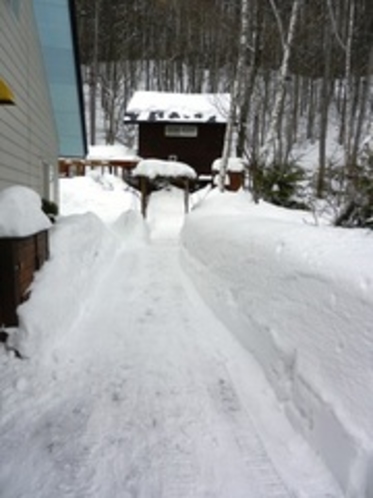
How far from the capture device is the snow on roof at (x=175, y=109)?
23281 mm

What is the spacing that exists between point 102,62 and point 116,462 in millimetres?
38255

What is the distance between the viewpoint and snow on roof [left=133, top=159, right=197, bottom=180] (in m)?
14.4

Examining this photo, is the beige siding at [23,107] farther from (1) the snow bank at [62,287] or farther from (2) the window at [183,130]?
(2) the window at [183,130]

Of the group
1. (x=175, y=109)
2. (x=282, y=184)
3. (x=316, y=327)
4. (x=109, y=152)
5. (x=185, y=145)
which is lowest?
(x=316, y=327)

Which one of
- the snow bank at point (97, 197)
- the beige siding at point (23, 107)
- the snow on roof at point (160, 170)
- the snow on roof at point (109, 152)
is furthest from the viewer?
the snow on roof at point (109, 152)

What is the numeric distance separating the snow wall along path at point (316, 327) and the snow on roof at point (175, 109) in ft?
63.7

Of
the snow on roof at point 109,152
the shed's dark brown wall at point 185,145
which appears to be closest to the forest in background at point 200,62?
the shed's dark brown wall at point 185,145

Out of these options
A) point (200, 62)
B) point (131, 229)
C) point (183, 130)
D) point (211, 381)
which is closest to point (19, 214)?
point (211, 381)

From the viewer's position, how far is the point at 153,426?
9.81 feet

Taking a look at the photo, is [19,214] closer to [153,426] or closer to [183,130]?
[153,426]

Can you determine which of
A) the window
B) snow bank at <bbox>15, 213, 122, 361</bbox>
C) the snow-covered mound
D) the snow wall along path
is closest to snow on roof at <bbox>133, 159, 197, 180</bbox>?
the snow-covered mound

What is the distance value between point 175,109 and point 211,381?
72.3ft

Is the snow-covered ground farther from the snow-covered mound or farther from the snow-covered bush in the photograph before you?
the snow-covered mound

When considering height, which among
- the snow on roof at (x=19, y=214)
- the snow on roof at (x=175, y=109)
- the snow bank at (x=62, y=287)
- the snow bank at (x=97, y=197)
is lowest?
the snow bank at (x=97, y=197)
